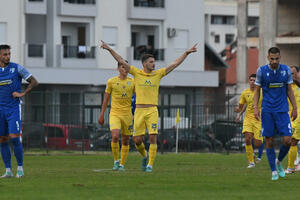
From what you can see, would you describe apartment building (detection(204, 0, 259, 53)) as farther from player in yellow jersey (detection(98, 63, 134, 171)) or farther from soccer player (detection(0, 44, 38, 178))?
soccer player (detection(0, 44, 38, 178))

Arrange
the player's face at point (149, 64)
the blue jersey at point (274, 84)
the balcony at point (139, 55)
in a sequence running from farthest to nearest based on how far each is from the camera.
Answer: the balcony at point (139, 55), the player's face at point (149, 64), the blue jersey at point (274, 84)

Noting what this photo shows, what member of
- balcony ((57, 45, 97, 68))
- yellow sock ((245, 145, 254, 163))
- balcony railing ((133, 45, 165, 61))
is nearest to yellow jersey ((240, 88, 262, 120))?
yellow sock ((245, 145, 254, 163))

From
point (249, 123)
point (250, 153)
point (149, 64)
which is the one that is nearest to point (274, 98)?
point (149, 64)

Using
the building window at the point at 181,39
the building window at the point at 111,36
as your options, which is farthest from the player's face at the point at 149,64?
the building window at the point at 181,39

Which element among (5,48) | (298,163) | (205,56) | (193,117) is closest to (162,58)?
(205,56)

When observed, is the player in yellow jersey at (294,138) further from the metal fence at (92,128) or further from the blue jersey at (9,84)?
the metal fence at (92,128)

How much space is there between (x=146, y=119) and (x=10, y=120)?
325 centimetres

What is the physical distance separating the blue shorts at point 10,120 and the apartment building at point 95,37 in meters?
36.0

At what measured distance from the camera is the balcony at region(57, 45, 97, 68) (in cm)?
5284

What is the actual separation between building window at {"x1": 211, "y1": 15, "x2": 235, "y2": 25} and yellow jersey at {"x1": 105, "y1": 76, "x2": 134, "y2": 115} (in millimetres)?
86794

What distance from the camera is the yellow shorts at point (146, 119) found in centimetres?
1673

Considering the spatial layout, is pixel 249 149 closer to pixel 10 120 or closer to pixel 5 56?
pixel 10 120

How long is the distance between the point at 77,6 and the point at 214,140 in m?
22.7

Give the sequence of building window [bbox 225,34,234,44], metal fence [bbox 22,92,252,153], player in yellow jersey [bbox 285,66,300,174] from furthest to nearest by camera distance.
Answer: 1. building window [bbox 225,34,234,44]
2. metal fence [bbox 22,92,252,153]
3. player in yellow jersey [bbox 285,66,300,174]
